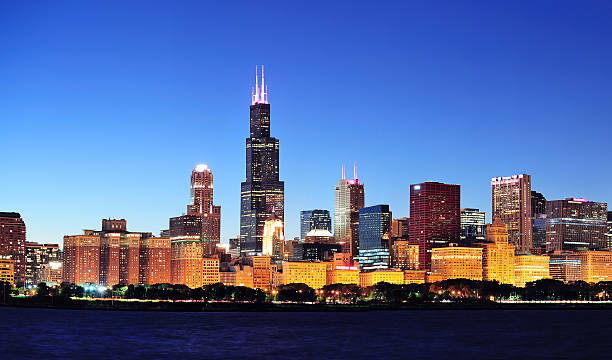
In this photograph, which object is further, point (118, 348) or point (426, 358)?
point (118, 348)

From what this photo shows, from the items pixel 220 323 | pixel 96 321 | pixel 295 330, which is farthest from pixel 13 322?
pixel 295 330

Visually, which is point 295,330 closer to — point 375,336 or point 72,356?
point 375,336

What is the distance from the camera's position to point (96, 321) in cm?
17112

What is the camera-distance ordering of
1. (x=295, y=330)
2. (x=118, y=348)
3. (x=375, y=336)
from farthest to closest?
(x=295, y=330) → (x=375, y=336) → (x=118, y=348)

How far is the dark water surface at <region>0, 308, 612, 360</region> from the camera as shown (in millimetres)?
109562

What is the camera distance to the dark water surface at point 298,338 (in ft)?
359

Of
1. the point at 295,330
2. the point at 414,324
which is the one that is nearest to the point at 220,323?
the point at 295,330

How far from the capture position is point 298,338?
12938cm

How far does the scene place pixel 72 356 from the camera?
106 metres

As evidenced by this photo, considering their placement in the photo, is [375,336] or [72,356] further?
[375,336]

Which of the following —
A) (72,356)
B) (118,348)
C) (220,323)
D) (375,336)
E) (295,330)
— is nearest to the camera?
(72,356)

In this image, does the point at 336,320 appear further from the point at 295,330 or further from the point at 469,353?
the point at 469,353

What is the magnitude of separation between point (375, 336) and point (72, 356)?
152 ft

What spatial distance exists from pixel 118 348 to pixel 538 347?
5240 cm
